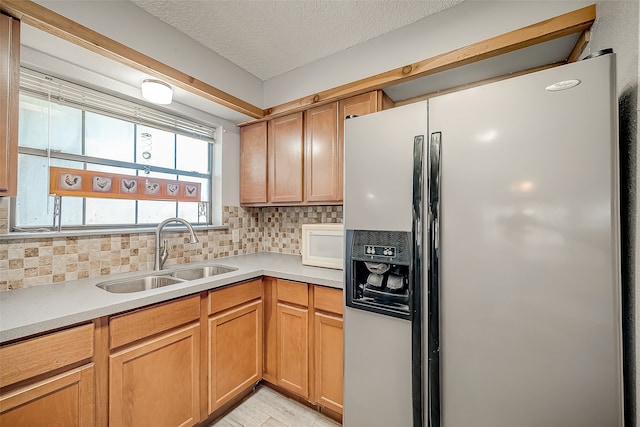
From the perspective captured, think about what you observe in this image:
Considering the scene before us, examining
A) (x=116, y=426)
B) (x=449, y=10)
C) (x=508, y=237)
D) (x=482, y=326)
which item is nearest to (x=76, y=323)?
(x=116, y=426)

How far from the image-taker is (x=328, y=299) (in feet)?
5.46

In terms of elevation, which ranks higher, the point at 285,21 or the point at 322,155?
the point at 285,21

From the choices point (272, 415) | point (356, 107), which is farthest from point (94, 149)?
point (272, 415)

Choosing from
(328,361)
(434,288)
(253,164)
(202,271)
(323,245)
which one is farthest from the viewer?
(253,164)

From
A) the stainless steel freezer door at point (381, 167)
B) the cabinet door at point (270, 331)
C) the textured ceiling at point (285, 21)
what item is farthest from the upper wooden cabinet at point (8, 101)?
the stainless steel freezer door at point (381, 167)

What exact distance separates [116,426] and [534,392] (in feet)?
5.60

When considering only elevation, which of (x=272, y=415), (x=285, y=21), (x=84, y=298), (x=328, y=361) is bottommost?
(x=272, y=415)

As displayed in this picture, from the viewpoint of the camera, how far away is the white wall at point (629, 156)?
2.85 ft

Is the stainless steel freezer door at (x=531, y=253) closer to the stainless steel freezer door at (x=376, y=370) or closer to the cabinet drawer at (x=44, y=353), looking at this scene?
the stainless steel freezer door at (x=376, y=370)

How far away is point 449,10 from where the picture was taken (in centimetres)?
160

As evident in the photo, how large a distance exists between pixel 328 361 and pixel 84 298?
1.32 m

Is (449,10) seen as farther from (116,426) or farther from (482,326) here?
(116,426)

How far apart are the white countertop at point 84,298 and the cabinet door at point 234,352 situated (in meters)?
0.24

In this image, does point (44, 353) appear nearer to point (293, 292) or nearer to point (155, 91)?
point (293, 292)
